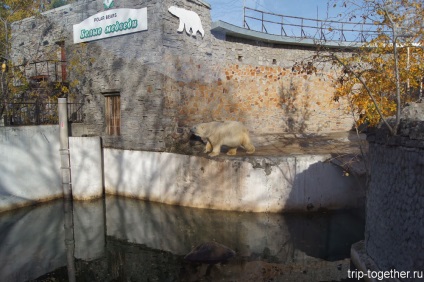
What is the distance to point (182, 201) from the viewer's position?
9914 millimetres

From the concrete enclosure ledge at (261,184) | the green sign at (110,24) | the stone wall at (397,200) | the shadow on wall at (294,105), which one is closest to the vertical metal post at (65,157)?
the green sign at (110,24)

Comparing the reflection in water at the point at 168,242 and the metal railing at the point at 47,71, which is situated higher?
the metal railing at the point at 47,71

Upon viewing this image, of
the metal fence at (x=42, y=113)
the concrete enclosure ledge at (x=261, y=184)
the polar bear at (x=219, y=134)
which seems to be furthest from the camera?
the metal fence at (x=42, y=113)

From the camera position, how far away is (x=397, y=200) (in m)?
4.22

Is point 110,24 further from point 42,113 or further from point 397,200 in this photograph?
point 397,200

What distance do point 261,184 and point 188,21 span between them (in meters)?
5.82

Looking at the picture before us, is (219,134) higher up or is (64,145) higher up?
(219,134)

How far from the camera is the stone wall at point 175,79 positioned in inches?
408

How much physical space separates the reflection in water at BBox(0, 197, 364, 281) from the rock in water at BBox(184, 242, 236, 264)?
0.51ft

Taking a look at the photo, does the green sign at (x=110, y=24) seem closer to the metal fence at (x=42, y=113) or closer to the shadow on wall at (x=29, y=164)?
the metal fence at (x=42, y=113)

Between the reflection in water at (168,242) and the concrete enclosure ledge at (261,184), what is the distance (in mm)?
341

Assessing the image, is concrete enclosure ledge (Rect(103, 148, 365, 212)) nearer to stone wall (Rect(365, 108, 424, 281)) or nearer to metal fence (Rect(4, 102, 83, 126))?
stone wall (Rect(365, 108, 424, 281))

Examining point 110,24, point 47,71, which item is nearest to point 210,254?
point 110,24

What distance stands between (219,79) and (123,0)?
13.7ft
